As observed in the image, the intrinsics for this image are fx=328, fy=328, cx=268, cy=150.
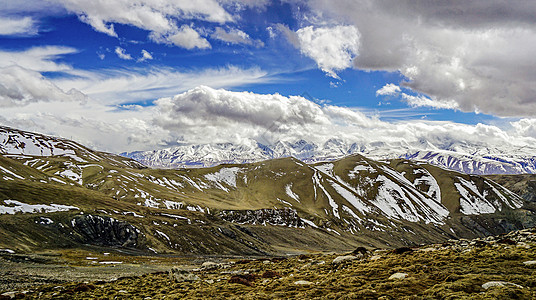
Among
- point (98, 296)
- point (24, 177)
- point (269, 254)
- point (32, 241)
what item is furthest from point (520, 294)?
point (24, 177)

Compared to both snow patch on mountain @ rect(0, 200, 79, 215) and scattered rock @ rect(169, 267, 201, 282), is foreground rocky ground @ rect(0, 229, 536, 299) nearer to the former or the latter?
scattered rock @ rect(169, 267, 201, 282)

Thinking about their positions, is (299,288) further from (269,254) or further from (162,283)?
(269,254)

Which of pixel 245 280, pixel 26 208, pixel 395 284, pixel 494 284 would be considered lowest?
pixel 245 280

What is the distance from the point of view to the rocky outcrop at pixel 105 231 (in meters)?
120

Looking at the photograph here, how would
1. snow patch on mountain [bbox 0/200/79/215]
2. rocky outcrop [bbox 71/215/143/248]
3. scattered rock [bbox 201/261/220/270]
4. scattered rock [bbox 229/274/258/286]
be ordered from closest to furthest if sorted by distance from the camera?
scattered rock [bbox 229/274/258/286] < scattered rock [bbox 201/261/220/270] < snow patch on mountain [bbox 0/200/79/215] < rocky outcrop [bbox 71/215/143/248]

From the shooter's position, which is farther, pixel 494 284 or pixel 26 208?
pixel 26 208

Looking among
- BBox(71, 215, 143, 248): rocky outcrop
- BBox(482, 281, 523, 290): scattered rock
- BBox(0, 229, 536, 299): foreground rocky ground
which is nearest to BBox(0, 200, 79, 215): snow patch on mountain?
BBox(71, 215, 143, 248): rocky outcrop

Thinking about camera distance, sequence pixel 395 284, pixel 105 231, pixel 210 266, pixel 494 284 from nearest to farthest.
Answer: pixel 494 284 → pixel 395 284 → pixel 210 266 → pixel 105 231

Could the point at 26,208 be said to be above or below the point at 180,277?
above

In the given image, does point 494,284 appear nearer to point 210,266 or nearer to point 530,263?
point 530,263

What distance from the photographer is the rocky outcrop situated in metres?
120

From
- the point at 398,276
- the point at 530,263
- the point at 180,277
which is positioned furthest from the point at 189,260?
the point at 530,263

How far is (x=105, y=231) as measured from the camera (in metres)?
128

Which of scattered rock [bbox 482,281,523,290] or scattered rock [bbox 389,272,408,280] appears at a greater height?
scattered rock [bbox 482,281,523,290]
